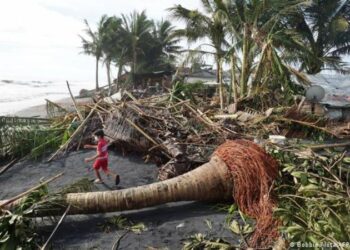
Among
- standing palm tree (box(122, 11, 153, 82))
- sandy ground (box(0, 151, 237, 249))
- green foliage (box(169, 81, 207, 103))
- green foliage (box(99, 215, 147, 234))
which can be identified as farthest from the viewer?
standing palm tree (box(122, 11, 153, 82))

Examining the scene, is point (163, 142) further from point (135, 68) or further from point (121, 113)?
point (135, 68)

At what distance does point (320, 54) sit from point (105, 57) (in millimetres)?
26308

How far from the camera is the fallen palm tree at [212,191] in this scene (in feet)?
16.7

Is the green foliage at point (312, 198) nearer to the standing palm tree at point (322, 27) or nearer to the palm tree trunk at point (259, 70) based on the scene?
the palm tree trunk at point (259, 70)

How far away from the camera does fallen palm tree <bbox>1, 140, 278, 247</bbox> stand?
5.08m

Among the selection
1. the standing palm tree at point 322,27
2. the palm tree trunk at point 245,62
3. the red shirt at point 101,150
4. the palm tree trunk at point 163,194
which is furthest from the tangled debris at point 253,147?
the standing palm tree at point 322,27

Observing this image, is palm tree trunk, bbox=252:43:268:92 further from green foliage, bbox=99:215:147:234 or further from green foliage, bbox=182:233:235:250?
green foliage, bbox=182:233:235:250

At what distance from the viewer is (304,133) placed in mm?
9156

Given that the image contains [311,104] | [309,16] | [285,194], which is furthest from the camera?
[309,16]

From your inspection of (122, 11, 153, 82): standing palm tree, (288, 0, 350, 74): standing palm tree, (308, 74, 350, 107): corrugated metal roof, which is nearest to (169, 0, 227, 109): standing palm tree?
(308, 74, 350, 107): corrugated metal roof

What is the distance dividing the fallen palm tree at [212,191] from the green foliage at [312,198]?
0.83 ft

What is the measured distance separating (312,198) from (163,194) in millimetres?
2005

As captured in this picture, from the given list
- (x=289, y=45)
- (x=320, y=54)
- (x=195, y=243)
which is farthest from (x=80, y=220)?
(x=320, y=54)

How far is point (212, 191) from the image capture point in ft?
18.1
